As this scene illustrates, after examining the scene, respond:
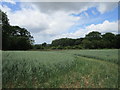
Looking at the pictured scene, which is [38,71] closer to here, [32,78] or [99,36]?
[32,78]

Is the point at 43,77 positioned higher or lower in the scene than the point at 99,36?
lower

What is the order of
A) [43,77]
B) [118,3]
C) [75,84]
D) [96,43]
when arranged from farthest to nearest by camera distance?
[96,43] < [118,3] < [43,77] < [75,84]

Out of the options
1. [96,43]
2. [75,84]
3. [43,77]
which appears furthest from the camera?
[96,43]

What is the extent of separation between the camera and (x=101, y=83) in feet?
12.4

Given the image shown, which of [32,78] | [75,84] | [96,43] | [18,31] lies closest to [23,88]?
[32,78]

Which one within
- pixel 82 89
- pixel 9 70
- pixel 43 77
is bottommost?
pixel 82 89

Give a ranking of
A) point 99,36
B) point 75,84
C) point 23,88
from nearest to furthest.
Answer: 1. point 23,88
2. point 75,84
3. point 99,36

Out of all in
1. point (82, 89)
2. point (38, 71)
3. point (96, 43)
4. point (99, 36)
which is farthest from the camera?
point (99, 36)

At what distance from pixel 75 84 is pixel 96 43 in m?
42.4

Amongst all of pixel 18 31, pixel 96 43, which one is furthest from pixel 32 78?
pixel 18 31

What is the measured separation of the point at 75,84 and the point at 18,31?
170 feet

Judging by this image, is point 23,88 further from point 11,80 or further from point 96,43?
point 96,43

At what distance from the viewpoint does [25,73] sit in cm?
389

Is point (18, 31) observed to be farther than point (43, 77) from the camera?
Yes
